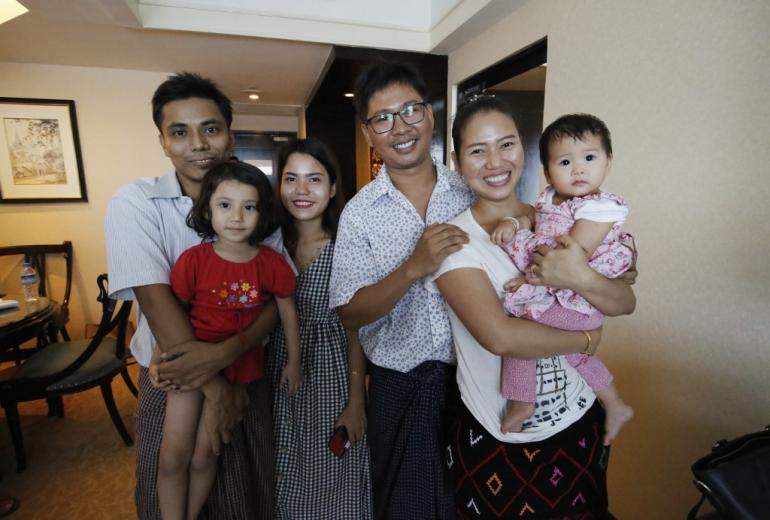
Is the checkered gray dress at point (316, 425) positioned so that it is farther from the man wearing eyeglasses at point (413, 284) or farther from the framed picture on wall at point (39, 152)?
the framed picture on wall at point (39, 152)

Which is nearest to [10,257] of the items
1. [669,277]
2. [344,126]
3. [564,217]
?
[344,126]

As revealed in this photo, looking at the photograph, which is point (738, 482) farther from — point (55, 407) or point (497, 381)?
point (55, 407)

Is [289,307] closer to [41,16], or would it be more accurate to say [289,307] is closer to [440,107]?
[440,107]

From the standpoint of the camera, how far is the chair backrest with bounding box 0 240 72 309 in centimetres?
367

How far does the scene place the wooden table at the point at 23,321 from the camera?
2.13m

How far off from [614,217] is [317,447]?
124cm

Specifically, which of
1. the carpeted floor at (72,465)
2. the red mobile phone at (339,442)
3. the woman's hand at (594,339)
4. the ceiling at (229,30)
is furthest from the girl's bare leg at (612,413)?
the carpeted floor at (72,465)

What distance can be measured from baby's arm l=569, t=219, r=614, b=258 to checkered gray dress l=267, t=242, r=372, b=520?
845 millimetres

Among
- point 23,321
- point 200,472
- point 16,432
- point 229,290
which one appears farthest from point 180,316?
point 16,432

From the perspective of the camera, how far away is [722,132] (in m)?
1.37

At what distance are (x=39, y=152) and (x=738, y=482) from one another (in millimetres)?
5270

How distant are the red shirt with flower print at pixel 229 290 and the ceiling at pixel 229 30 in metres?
2.11

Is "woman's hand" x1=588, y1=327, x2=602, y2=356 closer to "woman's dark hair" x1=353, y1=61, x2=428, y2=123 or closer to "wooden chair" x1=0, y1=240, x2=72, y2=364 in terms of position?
"woman's dark hair" x1=353, y1=61, x2=428, y2=123

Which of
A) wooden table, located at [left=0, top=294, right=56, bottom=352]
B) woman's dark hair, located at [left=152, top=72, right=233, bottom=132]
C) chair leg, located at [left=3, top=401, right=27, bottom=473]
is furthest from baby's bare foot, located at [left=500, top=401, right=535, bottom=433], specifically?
chair leg, located at [left=3, top=401, right=27, bottom=473]
